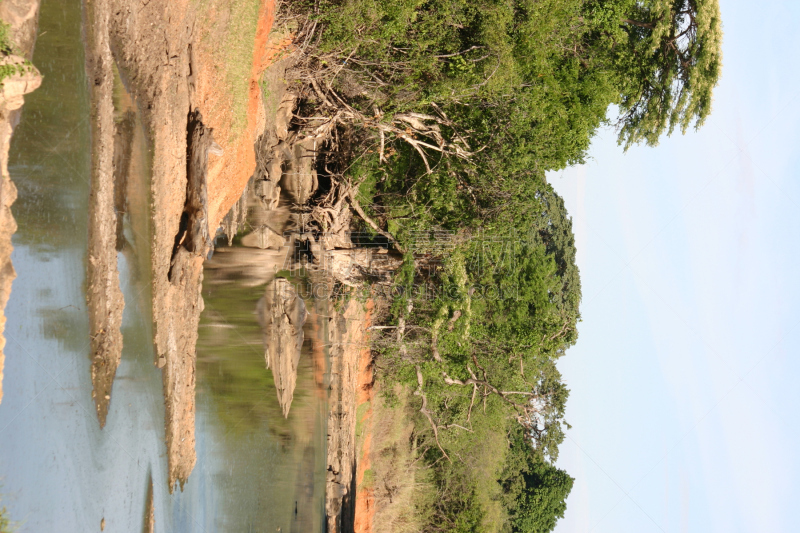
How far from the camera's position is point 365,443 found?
1401 centimetres

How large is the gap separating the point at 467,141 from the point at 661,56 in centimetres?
567

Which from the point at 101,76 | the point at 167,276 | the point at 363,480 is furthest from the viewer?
the point at 363,480

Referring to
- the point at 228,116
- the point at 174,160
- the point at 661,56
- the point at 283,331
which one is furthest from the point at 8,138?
the point at 661,56

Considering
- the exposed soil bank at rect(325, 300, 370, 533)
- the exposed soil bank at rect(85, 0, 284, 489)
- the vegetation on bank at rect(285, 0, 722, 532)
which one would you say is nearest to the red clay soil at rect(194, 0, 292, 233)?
the exposed soil bank at rect(85, 0, 284, 489)

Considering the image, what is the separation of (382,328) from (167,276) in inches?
259

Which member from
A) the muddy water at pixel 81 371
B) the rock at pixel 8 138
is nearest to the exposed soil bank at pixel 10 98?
the rock at pixel 8 138

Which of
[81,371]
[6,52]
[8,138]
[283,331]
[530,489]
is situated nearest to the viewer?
[6,52]

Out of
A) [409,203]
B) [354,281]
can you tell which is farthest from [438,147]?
[354,281]

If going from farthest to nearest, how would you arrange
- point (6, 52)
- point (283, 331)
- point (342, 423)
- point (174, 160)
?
point (342, 423), point (283, 331), point (174, 160), point (6, 52)

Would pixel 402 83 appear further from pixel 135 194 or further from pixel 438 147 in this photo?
pixel 135 194

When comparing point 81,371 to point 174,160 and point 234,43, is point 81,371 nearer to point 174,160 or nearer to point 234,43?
point 174,160

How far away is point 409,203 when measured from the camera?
1309 cm

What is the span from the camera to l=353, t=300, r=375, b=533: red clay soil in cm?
1361

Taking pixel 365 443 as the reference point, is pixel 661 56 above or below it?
Result: above
